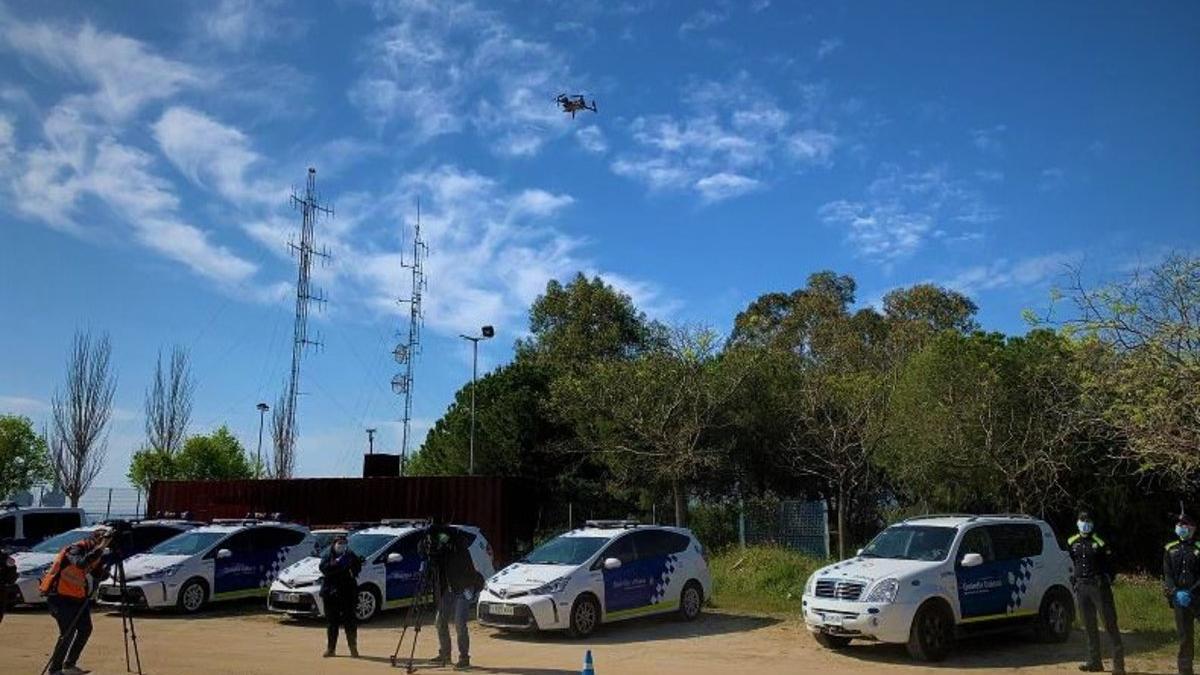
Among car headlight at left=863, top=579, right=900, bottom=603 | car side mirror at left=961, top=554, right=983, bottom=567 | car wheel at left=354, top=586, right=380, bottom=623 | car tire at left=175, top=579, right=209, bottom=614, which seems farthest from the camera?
car tire at left=175, top=579, right=209, bottom=614

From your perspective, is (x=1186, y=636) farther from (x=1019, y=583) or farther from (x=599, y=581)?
(x=599, y=581)

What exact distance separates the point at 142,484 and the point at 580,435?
26.7 metres

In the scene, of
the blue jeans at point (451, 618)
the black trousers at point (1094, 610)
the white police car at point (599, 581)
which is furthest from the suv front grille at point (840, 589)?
the blue jeans at point (451, 618)

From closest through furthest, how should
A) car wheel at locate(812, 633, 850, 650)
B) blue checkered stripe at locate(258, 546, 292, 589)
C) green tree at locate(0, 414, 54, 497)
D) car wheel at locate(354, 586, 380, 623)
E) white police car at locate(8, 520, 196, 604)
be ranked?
car wheel at locate(812, 633, 850, 650), car wheel at locate(354, 586, 380, 623), white police car at locate(8, 520, 196, 604), blue checkered stripe at locate(258, 546, 292, 589), green tree at locate(0, 414, 54, 497)

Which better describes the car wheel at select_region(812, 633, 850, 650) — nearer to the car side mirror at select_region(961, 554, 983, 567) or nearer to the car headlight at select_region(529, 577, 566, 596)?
the car side mirror at select_region(961, 554, 983, 567)

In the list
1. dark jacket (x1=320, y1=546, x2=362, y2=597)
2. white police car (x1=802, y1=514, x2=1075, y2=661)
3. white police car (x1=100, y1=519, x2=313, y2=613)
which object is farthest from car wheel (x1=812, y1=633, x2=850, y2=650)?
white police car (x1=100, y1=519, x2=313, y2=613)

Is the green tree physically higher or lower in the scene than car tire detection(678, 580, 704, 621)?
higher

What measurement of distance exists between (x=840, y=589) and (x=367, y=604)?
8.37 metres

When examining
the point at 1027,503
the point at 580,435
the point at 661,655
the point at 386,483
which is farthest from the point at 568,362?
the point at 661,655

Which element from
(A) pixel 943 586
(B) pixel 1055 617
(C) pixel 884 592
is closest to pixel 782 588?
(B) pixel 1055 617

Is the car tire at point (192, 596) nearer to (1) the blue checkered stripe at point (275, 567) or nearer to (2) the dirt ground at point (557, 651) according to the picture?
(2) the dirt ground at point (557, 651)

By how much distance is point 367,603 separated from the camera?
17172 mm

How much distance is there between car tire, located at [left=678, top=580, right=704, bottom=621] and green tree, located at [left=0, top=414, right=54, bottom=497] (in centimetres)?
3472

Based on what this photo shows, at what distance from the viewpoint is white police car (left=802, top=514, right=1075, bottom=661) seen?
12.8m
